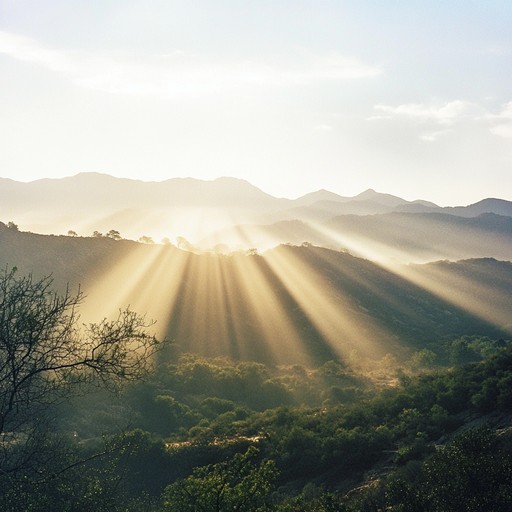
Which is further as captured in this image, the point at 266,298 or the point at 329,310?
the point at 266,298

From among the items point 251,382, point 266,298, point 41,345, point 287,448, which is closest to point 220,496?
point 41,345

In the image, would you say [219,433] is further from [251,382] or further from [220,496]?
[251,382]

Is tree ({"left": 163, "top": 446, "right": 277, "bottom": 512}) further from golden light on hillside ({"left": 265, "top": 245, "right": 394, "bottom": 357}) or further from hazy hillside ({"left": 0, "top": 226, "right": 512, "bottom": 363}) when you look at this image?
golden light on hillside ({"left": 265, "top": 245, "right": 394, "bottom": 357})

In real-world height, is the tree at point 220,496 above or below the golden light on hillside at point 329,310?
above

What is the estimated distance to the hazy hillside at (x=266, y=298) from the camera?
83.9m

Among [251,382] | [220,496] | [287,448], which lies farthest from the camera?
[251,382]

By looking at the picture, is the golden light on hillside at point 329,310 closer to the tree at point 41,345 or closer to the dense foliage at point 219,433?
the dense foliage at point 219,433

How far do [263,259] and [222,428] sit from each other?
86879 millimetres

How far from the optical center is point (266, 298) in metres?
101

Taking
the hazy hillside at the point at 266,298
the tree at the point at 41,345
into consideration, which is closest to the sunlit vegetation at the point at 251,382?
the tree at the point at 41,345

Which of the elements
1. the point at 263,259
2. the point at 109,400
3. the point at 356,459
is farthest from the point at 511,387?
the point at 263,259

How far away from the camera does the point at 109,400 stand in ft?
155

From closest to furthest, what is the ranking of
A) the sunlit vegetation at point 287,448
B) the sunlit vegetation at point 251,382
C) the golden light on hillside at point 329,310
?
the sunlit vegetation at point 251,382, the sunlit vegetation at point 287,448, the golden light on hillside at point 329,310

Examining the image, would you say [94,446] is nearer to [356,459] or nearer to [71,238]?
[356,459]
